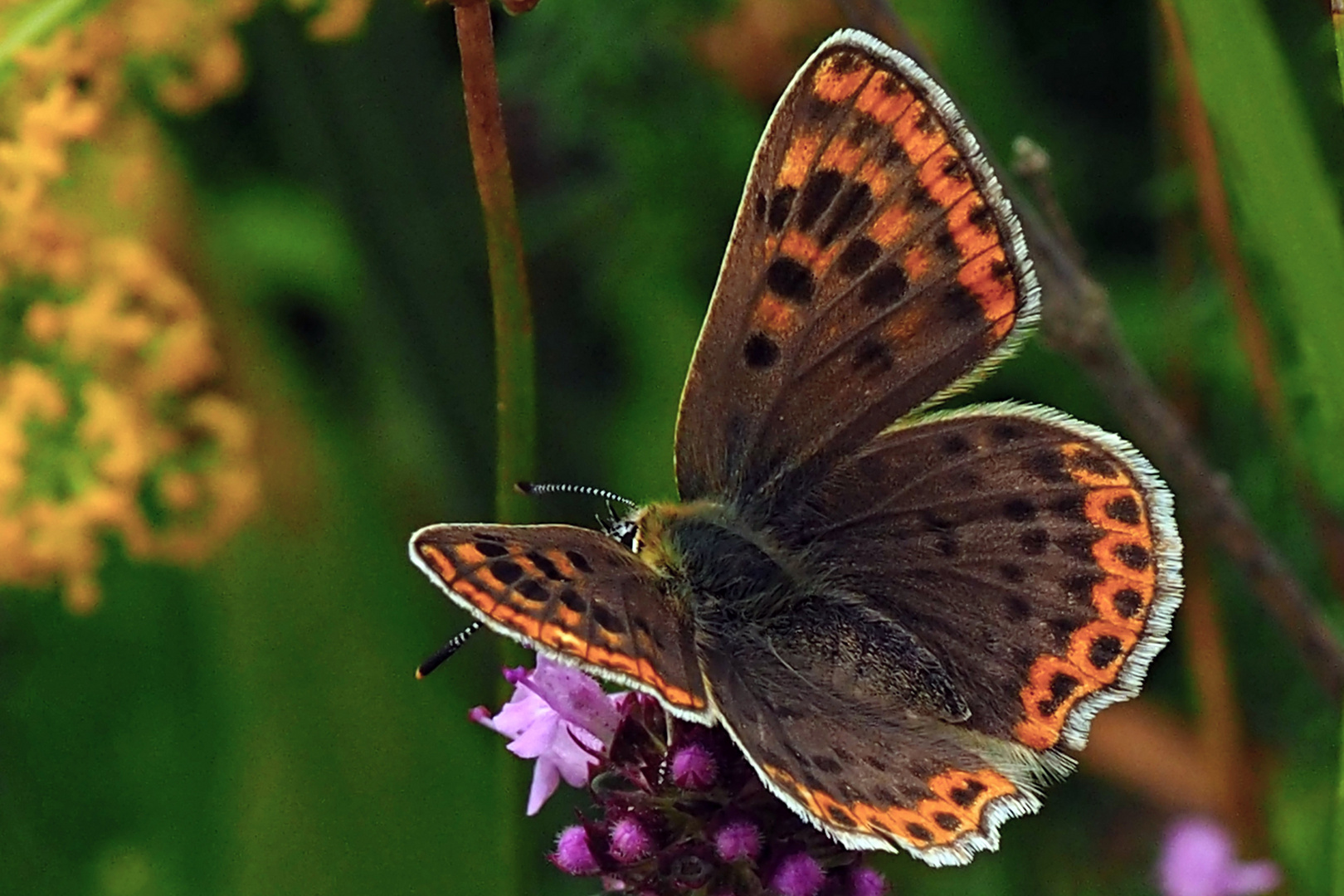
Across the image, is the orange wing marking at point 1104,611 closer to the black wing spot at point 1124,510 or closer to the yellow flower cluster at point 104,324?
the black wing spot at point 1124,510

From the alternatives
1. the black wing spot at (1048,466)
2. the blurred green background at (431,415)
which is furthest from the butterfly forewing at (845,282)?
the blurred green background at (431,415)

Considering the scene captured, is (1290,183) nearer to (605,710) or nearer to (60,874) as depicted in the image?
(605,710)

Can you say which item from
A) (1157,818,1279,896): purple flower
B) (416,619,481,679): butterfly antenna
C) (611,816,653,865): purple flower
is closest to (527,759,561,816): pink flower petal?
(611,816,653,865): purple flower

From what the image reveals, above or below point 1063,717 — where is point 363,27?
above

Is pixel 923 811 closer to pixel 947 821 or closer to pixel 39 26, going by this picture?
pixel 947 821

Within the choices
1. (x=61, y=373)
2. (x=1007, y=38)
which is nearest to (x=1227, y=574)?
(x=1007, y=38)

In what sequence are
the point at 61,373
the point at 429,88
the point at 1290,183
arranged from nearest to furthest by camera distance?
1. the point at 1290,183
2. the point at 61,373
3. the point at 429,88

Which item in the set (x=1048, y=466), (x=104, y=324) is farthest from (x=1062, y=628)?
(x=104, y=324)

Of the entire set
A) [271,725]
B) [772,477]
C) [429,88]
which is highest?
[429,88]
